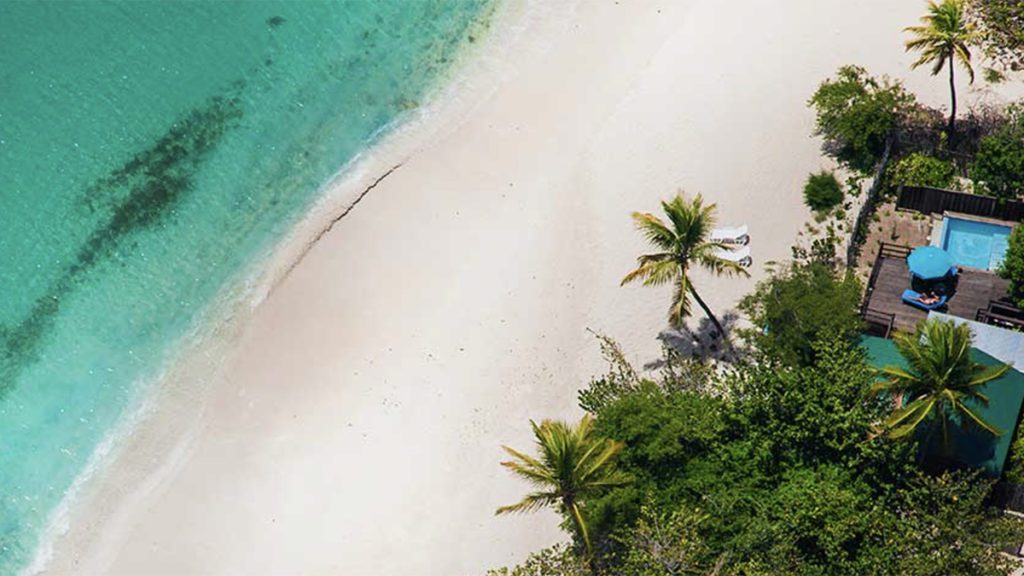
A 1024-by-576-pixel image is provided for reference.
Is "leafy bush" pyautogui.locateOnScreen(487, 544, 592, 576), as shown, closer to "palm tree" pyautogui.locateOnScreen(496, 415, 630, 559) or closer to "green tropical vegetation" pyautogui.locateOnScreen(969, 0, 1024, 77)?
"palm tree" pyautogui.locateOnScreen(496, 415, 630, 559)

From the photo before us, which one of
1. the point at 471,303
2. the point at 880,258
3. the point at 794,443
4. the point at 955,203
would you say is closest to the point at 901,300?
the point at 880,258

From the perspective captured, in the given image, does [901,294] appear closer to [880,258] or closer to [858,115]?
[880,258]

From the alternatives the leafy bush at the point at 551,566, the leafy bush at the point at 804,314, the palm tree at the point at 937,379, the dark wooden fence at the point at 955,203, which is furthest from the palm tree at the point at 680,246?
the dark wooden fence at the point at 955,203

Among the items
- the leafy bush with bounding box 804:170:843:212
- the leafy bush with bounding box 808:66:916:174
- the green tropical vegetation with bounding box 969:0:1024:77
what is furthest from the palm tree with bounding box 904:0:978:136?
the leafy bush with bounding box 804:170:843:212

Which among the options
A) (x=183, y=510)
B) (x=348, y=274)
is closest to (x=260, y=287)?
(x=348, y=274)

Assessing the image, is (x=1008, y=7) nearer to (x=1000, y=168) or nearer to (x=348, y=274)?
(x=1000, y=168)
